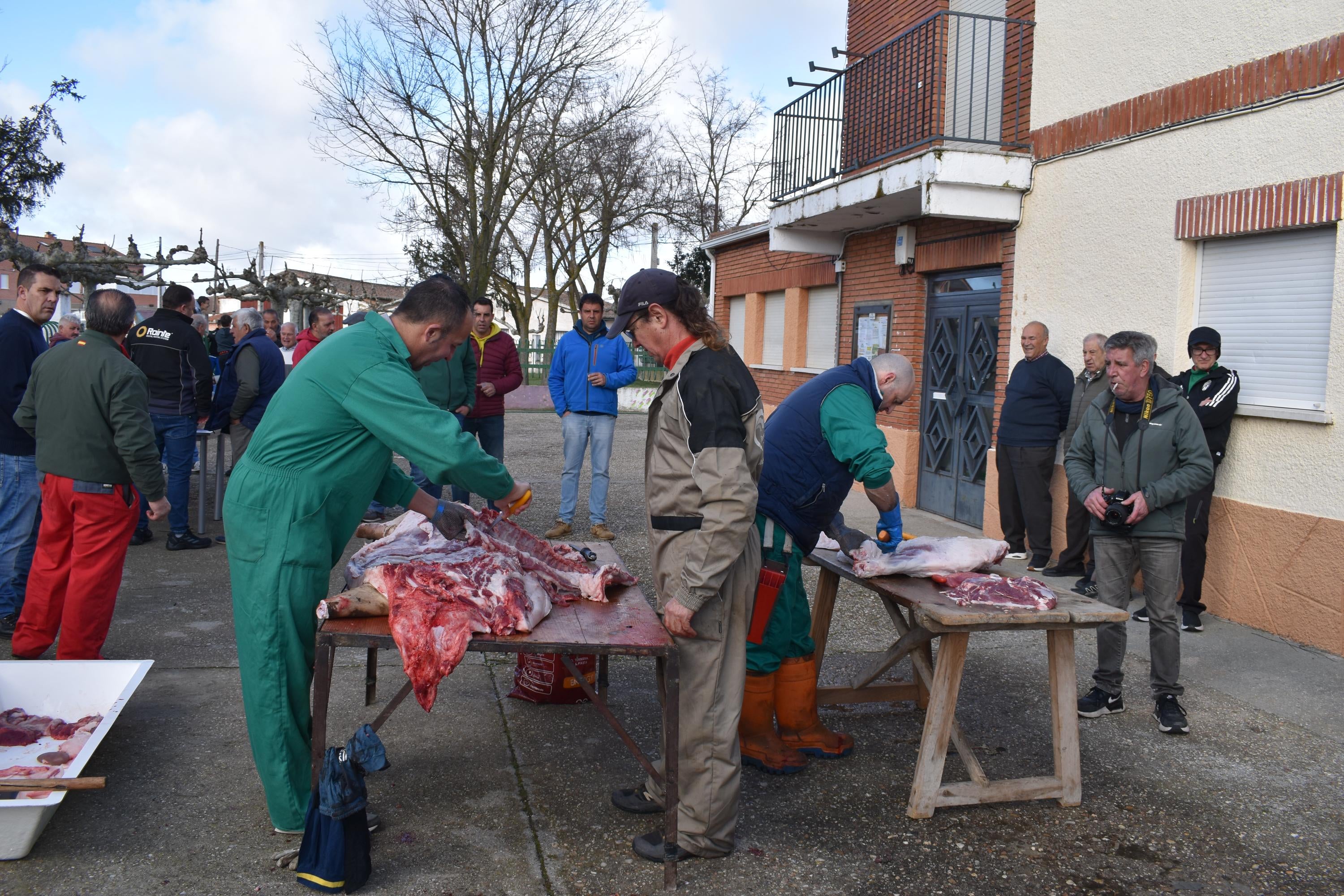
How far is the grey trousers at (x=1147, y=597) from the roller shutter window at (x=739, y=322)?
36.2 ft

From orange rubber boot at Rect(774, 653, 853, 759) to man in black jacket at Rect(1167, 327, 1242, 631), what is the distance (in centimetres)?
341

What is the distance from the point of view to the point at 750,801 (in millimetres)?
4008

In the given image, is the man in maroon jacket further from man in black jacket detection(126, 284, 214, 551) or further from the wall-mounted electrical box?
the wall-mounted electrical box

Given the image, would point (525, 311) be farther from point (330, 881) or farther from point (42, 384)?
point (330, 881)

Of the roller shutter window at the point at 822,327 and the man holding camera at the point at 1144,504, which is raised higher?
the roller shutter window at the point at 822,327

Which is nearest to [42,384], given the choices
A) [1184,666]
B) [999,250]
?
[1184,666]

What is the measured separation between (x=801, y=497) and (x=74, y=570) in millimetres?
3509

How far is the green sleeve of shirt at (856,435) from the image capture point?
3.93 meters

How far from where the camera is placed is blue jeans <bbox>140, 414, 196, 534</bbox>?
805cm

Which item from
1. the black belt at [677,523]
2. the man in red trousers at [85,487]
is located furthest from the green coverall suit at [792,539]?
the man in red trousers at [85,487]

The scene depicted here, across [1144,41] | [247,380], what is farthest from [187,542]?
[1144,41]

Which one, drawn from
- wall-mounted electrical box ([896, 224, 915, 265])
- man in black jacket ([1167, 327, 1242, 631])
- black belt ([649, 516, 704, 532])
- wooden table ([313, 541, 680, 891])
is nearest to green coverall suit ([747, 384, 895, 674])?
black belt ([649, 516, 704, 532])

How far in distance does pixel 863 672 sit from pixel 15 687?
376 centimetres

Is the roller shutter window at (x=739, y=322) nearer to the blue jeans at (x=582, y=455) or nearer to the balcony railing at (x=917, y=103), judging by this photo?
the balcony railing at (x=917, y=103)
